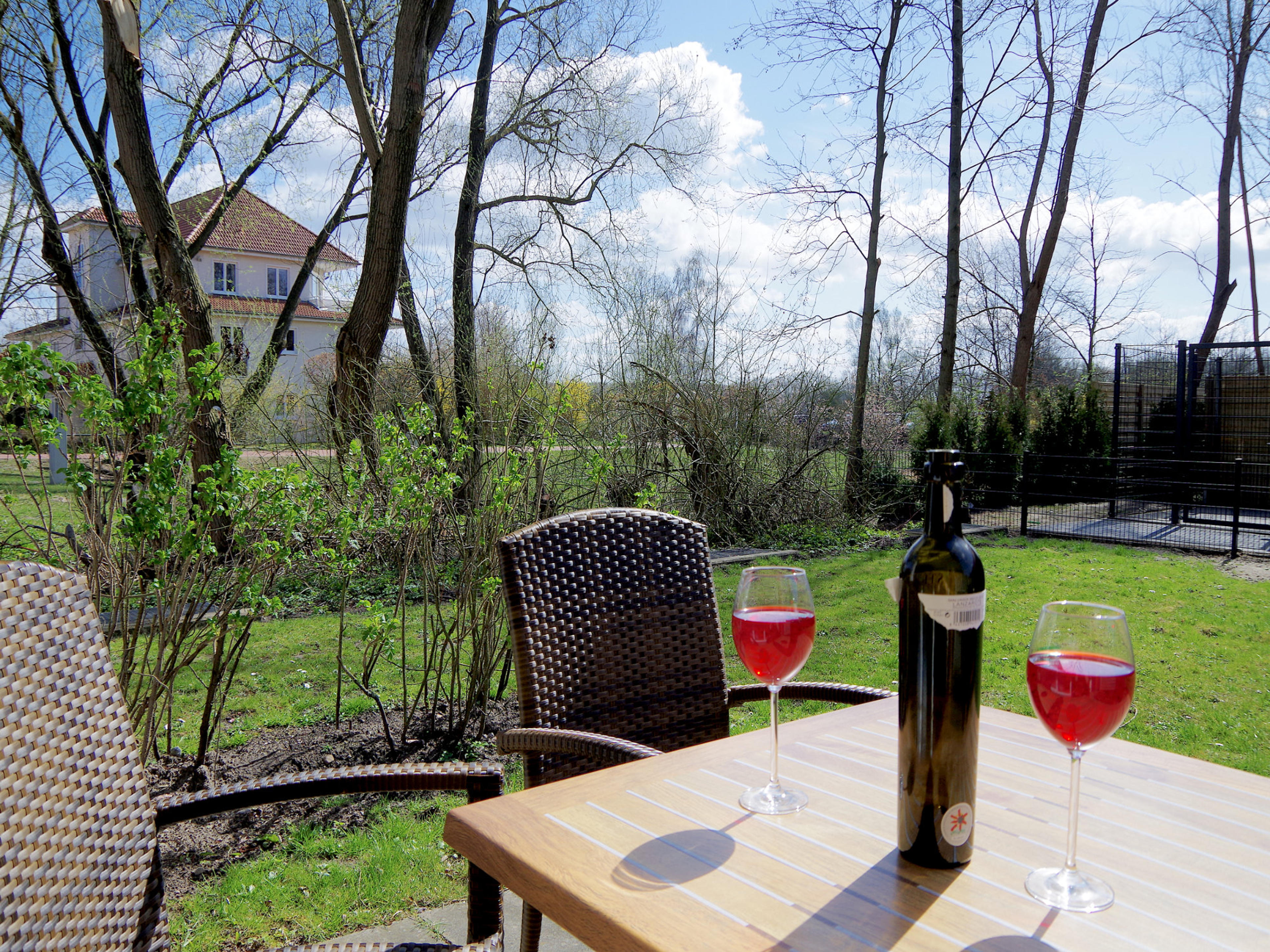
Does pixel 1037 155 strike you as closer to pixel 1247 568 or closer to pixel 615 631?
pixel 1247 568

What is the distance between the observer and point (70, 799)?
1191 millimetres

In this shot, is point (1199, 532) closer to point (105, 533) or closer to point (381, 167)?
point (381, 167)

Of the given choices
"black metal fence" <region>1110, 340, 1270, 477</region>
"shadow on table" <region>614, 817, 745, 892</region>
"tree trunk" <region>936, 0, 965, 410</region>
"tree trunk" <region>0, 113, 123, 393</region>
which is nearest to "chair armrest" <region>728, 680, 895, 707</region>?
"shadow on table" <region>614, 817, 745, 892</region>

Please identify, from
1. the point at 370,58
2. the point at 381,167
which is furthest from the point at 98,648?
the point at 370,58

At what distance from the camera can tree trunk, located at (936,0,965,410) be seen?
12016 millimetres

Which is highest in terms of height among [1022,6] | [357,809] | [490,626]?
[1022,6]

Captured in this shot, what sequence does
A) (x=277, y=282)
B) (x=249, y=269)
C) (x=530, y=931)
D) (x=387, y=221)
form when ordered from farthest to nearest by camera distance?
(x=277, y=282) < (x=249, y=269) < (x=387, y=221) < (x=530, y=931)

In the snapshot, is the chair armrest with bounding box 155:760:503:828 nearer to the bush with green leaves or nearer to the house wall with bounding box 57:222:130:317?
the bush with green leaves

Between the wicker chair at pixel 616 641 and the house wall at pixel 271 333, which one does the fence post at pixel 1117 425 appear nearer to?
the house wall at pixel 271 333

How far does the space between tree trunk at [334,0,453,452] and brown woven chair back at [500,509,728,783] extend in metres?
4.30

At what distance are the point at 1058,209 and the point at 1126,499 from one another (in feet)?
19.7

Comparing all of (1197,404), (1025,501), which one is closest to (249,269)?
(1025,501)

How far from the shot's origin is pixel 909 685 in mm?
897

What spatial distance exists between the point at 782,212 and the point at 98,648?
12963 mm
